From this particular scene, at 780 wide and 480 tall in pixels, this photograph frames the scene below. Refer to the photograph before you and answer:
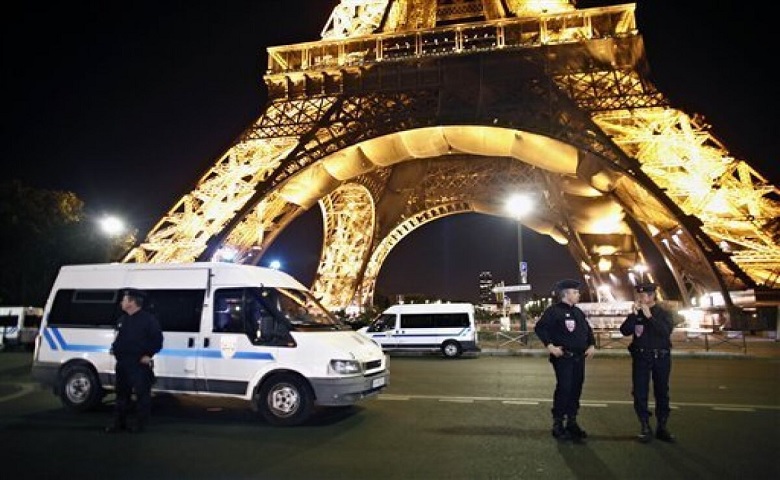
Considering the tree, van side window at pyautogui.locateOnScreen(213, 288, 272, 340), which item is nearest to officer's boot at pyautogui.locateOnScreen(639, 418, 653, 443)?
van side window at pyautogui.locateOnScreen(213, 288, 272, 340)

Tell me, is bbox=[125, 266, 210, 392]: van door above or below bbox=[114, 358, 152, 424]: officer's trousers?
above

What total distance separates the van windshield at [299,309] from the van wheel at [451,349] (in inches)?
422

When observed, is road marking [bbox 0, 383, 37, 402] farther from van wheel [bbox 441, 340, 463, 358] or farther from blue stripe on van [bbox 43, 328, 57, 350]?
van wheel [bbox 441, 340, 463, 358]

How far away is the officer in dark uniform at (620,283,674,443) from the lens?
6.49 m

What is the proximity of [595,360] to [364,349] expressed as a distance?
38.7ft

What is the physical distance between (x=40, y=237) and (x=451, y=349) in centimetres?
2398

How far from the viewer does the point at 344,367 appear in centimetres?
750

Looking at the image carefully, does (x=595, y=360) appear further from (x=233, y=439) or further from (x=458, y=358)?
(x=233, y=439)

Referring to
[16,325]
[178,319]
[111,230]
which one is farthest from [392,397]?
[111,230]

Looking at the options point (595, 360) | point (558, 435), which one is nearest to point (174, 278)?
point (558, 435)

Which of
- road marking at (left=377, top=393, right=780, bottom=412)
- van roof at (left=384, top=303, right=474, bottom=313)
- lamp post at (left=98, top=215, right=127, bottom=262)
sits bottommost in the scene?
road marking at (left=377, top=393, right=780, bottom=412)

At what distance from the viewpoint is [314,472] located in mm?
5398

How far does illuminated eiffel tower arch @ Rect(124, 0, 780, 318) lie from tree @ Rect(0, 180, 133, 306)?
8424 mm

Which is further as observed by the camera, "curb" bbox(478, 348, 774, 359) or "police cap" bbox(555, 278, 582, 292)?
"curb" bbox(478, 348, 774, 359)
